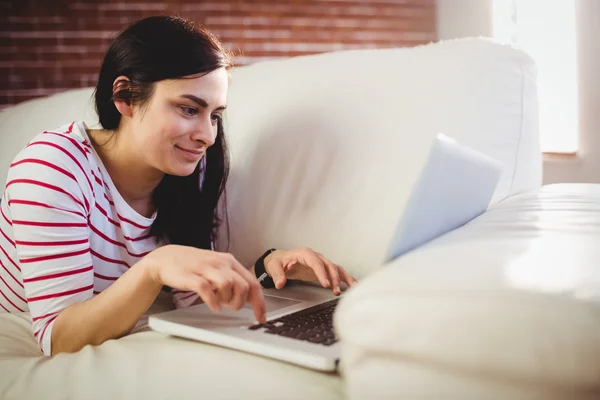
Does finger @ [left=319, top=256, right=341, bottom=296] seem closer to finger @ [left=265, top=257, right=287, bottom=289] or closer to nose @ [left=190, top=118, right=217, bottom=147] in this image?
finger @ [left=265, top=257, right=287, bottom=289]

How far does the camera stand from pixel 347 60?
1.14m

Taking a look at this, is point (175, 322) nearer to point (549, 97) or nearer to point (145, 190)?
point (145, 190)

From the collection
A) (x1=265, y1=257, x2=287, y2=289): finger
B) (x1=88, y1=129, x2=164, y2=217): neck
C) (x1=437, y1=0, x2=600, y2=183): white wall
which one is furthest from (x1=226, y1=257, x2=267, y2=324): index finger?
(x1=437, y1=0, x2=600, y2=183): white wall

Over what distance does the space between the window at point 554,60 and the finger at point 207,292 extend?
152cm

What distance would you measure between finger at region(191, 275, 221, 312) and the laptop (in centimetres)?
4

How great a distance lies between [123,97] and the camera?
1029 mm

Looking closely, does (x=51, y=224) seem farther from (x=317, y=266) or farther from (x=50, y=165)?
(x=317, y=266)

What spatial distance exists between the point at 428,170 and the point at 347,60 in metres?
0.49

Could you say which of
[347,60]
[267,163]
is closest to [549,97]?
[347,60]

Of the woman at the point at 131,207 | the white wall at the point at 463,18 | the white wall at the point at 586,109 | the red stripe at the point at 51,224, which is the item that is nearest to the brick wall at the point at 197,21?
the white wall at the point at 463,18

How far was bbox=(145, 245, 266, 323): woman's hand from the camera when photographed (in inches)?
26.7

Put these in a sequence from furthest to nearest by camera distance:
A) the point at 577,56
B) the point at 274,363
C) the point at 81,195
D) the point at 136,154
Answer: the point at 577,56 → the point at 136,154 → the point at 81,195 → the point at 274,363

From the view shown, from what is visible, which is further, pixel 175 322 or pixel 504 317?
pixel 175 322

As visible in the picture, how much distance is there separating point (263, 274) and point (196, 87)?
0.33 meters
